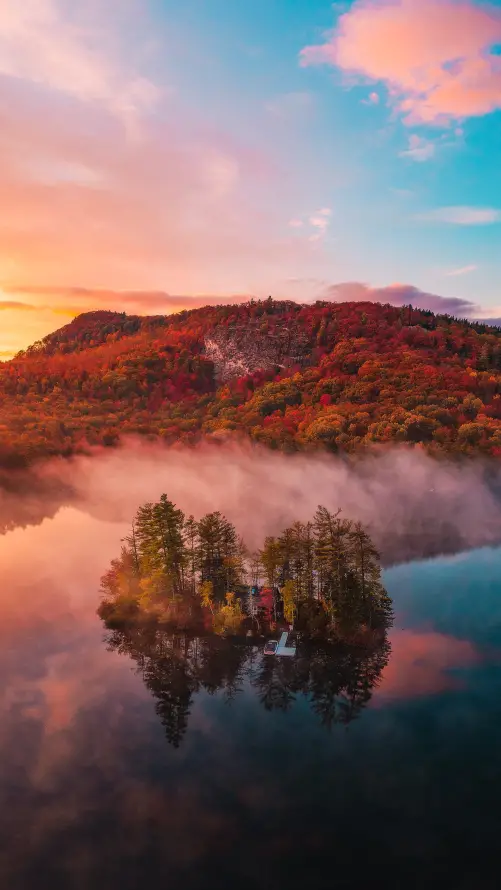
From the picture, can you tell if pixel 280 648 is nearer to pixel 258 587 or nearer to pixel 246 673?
pixel 246 673

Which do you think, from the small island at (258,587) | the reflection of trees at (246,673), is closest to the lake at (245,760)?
the reflection of trees at (246,673)

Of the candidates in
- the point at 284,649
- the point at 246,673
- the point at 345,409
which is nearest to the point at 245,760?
the point at 246,673

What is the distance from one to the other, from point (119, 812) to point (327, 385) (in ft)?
474

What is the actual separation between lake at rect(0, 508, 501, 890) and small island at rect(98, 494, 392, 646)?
321 centimetres

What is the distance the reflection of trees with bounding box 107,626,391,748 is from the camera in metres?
52.6

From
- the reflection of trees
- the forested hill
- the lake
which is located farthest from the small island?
the forested hill

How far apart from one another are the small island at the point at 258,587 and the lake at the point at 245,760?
10.5 ft

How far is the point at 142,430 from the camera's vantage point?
591ft

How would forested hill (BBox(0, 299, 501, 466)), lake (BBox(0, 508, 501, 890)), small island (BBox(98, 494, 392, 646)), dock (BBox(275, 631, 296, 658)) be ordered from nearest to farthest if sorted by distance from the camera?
lake (BBox(0, 508, 501, 890)) → dock (BBox(275, 631, 296, 658)) → small island (BBox(98, 494, 392, 646)) → forested hill (BBox(0, 299, 501, 466))

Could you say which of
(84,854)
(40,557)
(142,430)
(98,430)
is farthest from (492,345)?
(84,854)

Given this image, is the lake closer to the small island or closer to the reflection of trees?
the reflection of trees

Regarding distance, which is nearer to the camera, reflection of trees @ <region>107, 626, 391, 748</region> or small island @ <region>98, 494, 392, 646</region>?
reflection of trees @ <region>107, 626, 391, 748</region>

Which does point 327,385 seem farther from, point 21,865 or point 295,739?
point 21,865

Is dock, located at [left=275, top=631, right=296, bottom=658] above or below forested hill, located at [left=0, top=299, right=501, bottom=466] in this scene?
below
